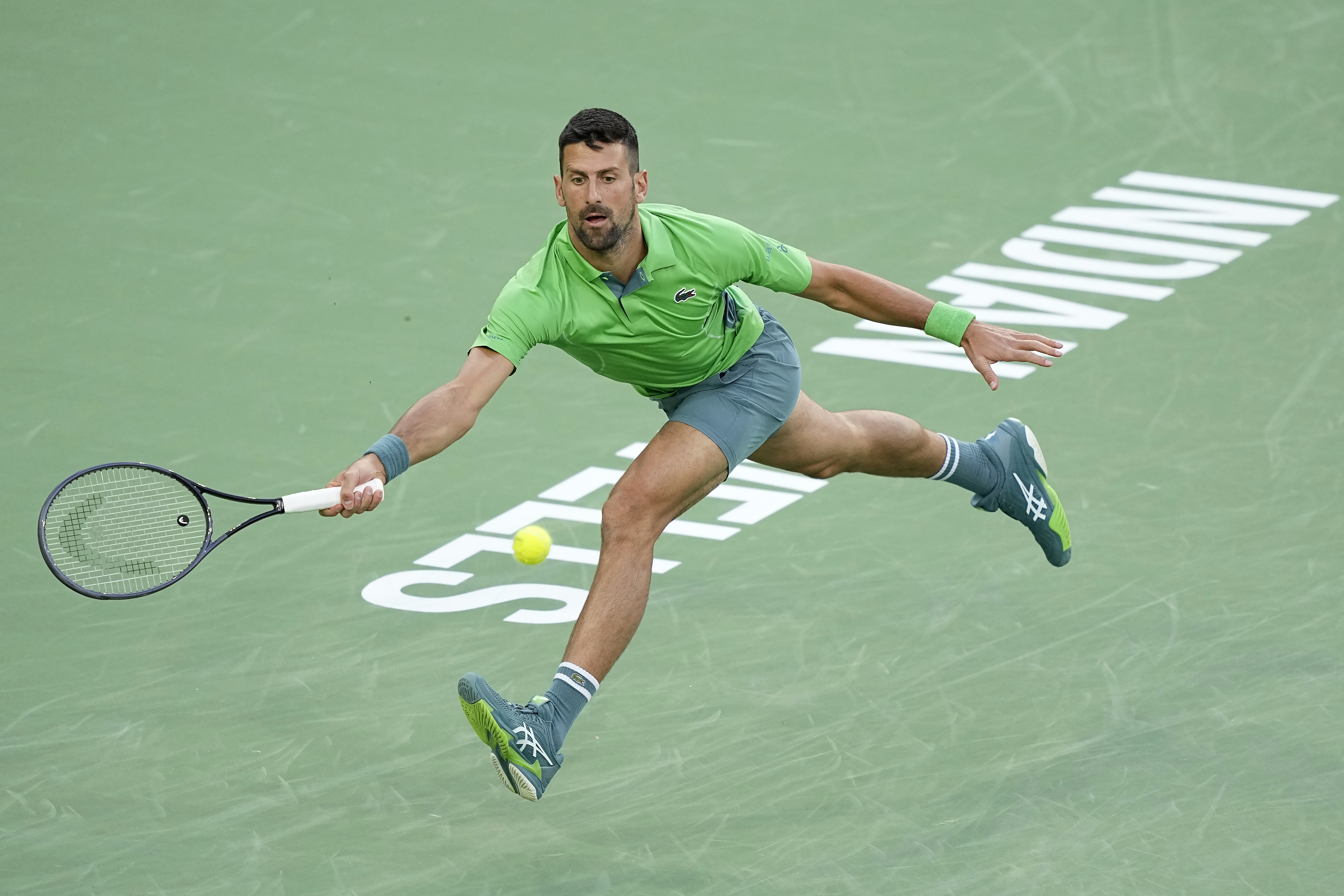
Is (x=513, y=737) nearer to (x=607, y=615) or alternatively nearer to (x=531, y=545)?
(x=607, y=615)

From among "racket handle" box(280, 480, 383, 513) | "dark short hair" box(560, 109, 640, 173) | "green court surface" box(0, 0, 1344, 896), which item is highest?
"dark short hair" box(560, 109, 640, 173)

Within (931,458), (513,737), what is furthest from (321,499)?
(931,458)

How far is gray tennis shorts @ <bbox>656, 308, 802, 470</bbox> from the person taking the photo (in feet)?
19.6

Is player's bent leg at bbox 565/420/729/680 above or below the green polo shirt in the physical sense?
below

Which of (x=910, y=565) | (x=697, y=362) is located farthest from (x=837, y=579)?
(x=697, y=362)

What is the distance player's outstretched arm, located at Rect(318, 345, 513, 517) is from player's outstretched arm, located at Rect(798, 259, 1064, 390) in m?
1.16

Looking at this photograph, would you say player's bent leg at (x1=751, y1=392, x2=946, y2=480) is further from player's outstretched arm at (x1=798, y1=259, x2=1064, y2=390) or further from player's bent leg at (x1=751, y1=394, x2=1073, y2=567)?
Result: player's outstretched arm at (x1=798, y1=259, x2=1064, y2=390)

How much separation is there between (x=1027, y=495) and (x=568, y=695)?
220 cm

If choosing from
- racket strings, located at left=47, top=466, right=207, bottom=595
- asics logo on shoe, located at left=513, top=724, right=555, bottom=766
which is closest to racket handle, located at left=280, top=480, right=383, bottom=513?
racket strings, located at left=47, top=466, right=207, bottom=595

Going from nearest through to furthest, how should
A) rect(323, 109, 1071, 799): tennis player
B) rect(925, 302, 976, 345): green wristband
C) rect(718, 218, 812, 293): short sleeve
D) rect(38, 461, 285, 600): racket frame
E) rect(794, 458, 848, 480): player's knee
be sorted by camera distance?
rect(38, 461, 285, 600): racket frame < rect(323, 109, 1071, 799): tennis player < rect(718, 218, 812, 293): short sleeve < rect(925, 302, 976, 345): green wristband < rect(794, 458, 848, 480): player's knee

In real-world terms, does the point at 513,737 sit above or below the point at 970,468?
below

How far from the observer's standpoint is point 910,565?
721 centimetres

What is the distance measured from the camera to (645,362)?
19.5ft

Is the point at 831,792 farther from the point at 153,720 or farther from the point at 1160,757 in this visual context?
the point at 153,720
